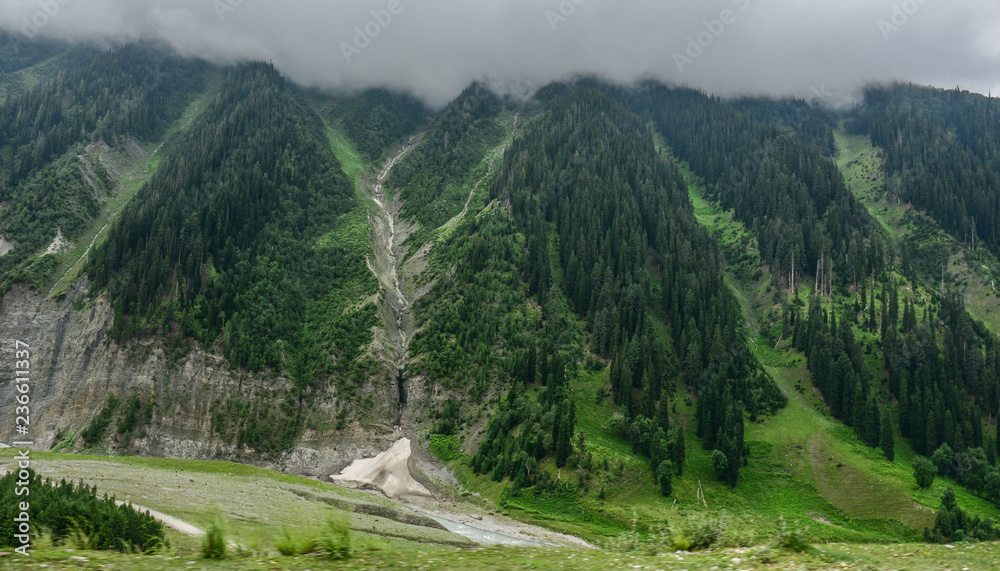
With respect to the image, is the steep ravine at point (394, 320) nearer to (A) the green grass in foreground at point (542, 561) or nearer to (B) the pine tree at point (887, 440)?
(B) the pine tree at point (887, 440)

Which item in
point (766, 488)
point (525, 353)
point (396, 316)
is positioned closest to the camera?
point (766, 488)

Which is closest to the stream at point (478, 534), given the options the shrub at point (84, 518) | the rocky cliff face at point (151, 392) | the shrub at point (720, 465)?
the rocky cliff face at point (151, 392)

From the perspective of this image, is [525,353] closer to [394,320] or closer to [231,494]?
[394,320]

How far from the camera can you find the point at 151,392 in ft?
411

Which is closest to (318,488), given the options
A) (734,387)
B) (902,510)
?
(734,387)

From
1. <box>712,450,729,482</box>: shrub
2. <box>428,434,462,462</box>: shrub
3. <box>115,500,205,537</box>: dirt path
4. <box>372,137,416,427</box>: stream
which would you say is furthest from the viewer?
<box>372,137,416,427</box>: stream

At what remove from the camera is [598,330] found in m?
144

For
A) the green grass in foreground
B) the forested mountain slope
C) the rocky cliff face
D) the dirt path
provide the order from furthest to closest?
the rocky cliff face, the forested mountain slope, the dirt path, the green grass in foreground

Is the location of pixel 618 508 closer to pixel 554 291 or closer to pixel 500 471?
pixel 500 471

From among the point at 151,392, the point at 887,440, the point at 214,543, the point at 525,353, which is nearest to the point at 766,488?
the point at 887,440

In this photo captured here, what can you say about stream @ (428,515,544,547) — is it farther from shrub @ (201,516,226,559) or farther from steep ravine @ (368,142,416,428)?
shrub @ (201,516,226,559)

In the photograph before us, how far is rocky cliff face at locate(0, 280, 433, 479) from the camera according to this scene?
397 feet

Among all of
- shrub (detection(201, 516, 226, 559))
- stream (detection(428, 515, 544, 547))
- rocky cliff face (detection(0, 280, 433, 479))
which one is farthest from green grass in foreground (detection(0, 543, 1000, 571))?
rocky cliff face (detection(0, 280, 433, 479))

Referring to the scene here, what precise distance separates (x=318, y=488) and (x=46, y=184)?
174273mm
